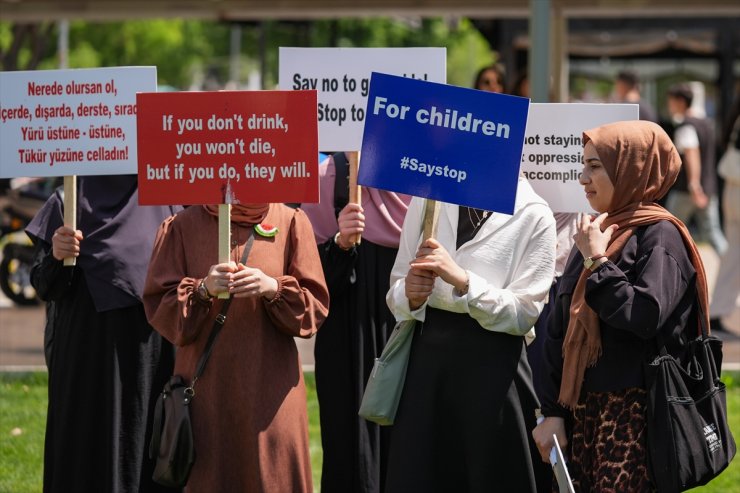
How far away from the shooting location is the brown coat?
4.97 m

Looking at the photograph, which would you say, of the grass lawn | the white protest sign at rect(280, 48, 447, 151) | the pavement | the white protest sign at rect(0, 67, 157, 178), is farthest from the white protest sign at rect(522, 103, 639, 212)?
the pavement

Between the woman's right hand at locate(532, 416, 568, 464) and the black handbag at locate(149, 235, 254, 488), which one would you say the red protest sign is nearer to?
the black handbag at locate(149, 235, 254, 488)

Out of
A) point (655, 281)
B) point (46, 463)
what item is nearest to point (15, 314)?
point (46, 463)

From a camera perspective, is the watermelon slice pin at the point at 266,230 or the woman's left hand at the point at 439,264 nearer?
the woman's left hand at the point at 439,264

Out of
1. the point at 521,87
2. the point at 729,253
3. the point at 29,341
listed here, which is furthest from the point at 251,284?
the point at 729,253

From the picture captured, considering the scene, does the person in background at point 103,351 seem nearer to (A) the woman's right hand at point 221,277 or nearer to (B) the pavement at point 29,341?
(A) the woman's right hand at point 221,277

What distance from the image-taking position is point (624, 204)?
4.56 meters

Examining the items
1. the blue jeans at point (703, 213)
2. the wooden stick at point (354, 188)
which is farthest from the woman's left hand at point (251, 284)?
the blue jeans at point (703, 213)

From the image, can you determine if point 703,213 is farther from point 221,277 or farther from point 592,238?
point 221,277

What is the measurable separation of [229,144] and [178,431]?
106 centimetres

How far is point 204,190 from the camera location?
499 centimetres

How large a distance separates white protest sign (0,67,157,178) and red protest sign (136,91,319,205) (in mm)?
662

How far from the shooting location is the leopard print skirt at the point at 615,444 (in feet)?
14.6

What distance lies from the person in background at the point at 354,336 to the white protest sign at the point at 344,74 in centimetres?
23
